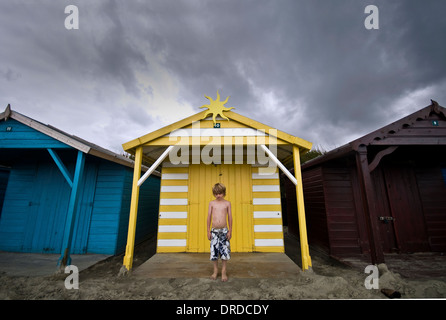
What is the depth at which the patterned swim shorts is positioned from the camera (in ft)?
10.4

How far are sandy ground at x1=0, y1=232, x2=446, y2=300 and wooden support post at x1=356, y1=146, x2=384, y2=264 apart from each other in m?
0.30

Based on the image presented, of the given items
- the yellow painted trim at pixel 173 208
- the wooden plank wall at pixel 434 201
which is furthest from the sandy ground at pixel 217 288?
the wooden plank wall at pixel 434 201

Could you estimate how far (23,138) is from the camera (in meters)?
4.34

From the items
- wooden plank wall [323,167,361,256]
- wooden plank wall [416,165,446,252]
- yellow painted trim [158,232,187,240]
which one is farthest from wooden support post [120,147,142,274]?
wooden plank wall [416,165,446,252]

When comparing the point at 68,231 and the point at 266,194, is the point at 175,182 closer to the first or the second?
the point at 68,231

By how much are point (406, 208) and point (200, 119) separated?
21.5 feet

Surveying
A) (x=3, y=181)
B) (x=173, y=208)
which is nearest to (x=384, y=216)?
(x=173, y=208)

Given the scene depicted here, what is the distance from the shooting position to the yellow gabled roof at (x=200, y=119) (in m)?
4.01

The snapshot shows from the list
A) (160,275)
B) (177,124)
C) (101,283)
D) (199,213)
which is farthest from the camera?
(199,213)

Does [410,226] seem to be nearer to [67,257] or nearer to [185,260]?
[185,260]

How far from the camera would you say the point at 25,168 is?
575cm

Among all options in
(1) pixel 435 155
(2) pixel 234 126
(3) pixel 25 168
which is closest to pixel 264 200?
(2) pixel 234 126

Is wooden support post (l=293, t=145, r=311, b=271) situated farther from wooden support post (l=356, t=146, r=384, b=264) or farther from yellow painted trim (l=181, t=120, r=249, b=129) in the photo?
yellow painted trim (l=181, t=120, r=249, b=129)

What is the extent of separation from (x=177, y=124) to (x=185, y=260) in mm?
3289
